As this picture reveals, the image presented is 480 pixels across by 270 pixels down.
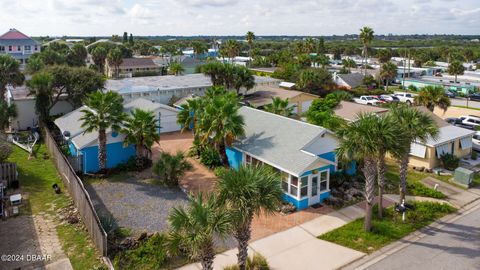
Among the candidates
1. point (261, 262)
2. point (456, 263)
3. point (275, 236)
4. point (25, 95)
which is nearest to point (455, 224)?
point (456, 263)

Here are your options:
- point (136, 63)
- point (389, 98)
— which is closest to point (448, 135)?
point (389, 98)

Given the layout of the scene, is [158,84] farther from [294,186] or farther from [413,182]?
[413,182]

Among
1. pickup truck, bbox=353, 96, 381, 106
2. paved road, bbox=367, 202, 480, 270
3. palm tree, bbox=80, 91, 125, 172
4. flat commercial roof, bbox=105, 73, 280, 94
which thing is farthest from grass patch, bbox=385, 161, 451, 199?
flat commercial roof, bbox=105, 73, 280, 94

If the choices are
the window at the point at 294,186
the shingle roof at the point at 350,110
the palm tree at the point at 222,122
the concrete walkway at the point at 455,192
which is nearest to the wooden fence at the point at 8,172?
the palm tree at the point at 222,122

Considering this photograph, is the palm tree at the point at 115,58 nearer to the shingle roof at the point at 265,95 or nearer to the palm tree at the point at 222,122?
the shingle roof at the point at 265,95

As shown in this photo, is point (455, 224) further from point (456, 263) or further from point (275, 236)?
point (275, 236)

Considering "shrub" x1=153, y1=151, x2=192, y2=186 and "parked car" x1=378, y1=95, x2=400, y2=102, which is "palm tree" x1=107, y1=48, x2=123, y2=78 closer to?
"parked car" x1=378, y1=95, x2=400, y2=102
